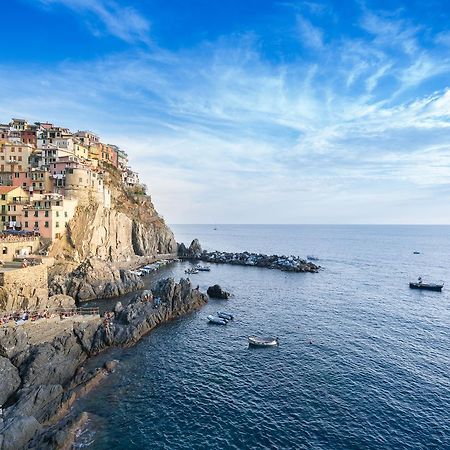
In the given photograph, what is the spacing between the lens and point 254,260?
480ft

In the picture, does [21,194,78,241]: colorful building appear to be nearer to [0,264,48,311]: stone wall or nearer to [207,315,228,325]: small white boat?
[0,264,48,311]: stone wall

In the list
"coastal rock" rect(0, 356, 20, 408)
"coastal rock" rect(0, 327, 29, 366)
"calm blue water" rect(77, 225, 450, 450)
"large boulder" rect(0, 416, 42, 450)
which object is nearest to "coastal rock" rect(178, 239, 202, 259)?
"calm blue water" rect(77, 225, 450, 450)

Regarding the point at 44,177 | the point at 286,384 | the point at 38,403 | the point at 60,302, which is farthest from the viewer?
the point at 44,177

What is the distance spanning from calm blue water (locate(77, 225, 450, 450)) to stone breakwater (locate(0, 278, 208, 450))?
2.34m

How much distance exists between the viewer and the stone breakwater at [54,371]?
99.2ft

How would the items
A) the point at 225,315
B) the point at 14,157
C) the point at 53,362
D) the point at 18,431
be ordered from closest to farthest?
the point at 18,431 < the point at 53,362 < the point at 225,315 < the point at 14,157

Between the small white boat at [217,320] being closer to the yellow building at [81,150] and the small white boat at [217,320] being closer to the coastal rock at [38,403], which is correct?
the coastal rock at [38,403]

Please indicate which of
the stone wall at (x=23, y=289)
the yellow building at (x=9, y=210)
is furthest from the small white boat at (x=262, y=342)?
the yellow building at (x=9, y=210)

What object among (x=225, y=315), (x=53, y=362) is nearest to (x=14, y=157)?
(x=53, y=362)

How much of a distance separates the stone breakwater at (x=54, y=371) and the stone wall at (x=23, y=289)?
9442 mm

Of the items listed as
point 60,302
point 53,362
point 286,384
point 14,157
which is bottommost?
point 286,384

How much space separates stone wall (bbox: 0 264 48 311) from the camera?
175 feet

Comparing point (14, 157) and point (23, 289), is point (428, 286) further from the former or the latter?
point (14, 157)

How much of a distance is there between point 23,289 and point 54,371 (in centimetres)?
2138
